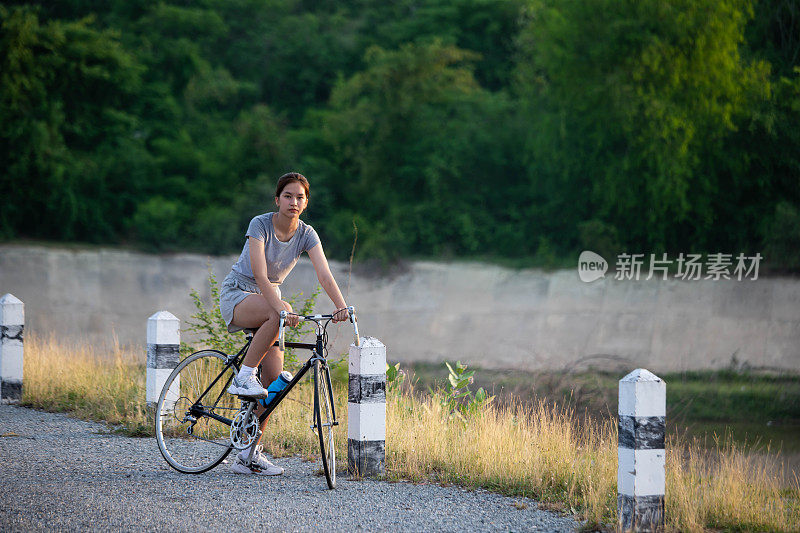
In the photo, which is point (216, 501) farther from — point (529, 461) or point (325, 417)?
point (529, 461)

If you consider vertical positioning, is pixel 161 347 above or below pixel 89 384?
above

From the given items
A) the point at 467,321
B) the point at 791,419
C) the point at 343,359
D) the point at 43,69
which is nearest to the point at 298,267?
the point at 467,321

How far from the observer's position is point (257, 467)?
22.3 feet

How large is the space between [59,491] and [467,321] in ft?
99.2

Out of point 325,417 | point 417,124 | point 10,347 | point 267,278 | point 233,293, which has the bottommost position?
point 325,417

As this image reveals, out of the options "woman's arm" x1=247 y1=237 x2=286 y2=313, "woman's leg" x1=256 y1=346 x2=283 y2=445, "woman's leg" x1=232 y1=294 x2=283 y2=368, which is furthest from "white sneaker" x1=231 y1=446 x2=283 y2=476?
"woman's arm" x1=247 y1=237 x2=286 y2=313

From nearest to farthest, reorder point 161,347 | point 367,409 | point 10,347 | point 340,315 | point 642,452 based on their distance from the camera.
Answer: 1. point 642,452
2. point 340,315
3. point 367,409
4. point 161,347
5. point 10,347

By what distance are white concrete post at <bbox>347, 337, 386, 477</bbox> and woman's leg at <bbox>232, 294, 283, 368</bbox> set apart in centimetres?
65

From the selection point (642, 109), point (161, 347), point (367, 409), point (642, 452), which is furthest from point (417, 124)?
point (642, 452)

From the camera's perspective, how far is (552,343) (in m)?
35.8

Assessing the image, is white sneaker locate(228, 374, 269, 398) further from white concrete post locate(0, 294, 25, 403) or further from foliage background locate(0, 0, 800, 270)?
foliage background locate(0, 0, 800, 270)

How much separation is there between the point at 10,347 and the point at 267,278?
511 centimetres

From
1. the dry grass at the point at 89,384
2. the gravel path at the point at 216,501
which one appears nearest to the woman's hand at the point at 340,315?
the gravel path at the point at 216,501

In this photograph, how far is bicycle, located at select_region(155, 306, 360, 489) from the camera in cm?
638
